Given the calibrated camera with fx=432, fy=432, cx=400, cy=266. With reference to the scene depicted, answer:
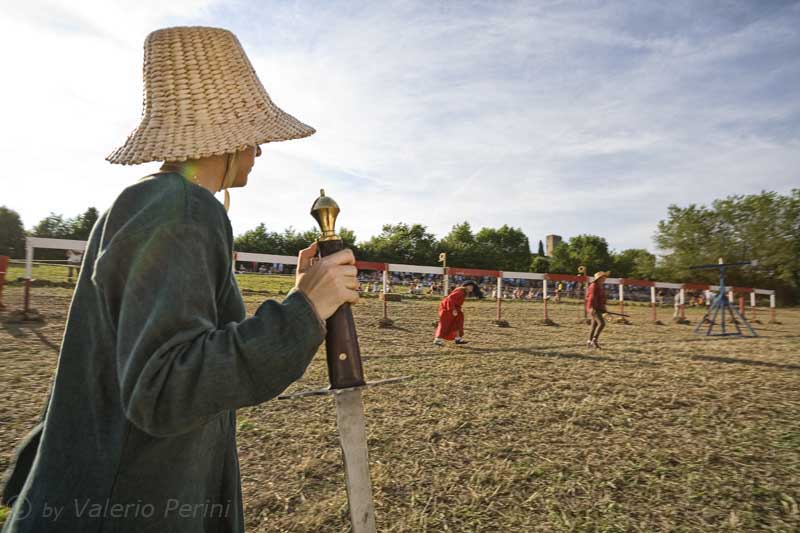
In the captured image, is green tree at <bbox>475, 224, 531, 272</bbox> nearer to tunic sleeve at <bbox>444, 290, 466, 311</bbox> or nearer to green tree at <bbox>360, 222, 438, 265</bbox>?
green tree at <bbox>360, 222, 438, 265</bbox>

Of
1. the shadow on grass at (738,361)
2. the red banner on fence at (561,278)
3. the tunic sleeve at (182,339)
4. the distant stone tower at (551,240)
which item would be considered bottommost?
the shadow on grass at (738,361)

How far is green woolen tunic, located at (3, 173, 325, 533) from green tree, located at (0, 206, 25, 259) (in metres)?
67.4

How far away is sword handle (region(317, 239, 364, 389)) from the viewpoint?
107 centimetres

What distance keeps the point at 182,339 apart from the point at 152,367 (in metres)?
0.06

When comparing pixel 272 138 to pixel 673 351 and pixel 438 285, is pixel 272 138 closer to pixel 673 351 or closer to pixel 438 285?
pixel 673 351

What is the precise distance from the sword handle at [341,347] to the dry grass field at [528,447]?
2029mm

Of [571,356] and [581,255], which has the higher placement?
[581,255]

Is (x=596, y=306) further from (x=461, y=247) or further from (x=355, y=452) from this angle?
(x=461, y=247)

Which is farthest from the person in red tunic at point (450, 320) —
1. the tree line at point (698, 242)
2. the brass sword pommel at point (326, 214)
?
the tree line at point (698, 242)

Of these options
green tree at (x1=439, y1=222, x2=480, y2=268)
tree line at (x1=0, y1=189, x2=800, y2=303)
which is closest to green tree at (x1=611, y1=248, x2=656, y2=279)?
tree line at (x1=0, y1=189, x2=800, y2=303)

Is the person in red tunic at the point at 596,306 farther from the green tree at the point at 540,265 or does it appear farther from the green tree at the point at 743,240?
the green tree at the point at 540,265

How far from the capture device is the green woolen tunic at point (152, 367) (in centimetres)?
78

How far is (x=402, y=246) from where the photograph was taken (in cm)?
7550

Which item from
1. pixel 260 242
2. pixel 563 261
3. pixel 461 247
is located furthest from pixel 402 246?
pixel 563 261
